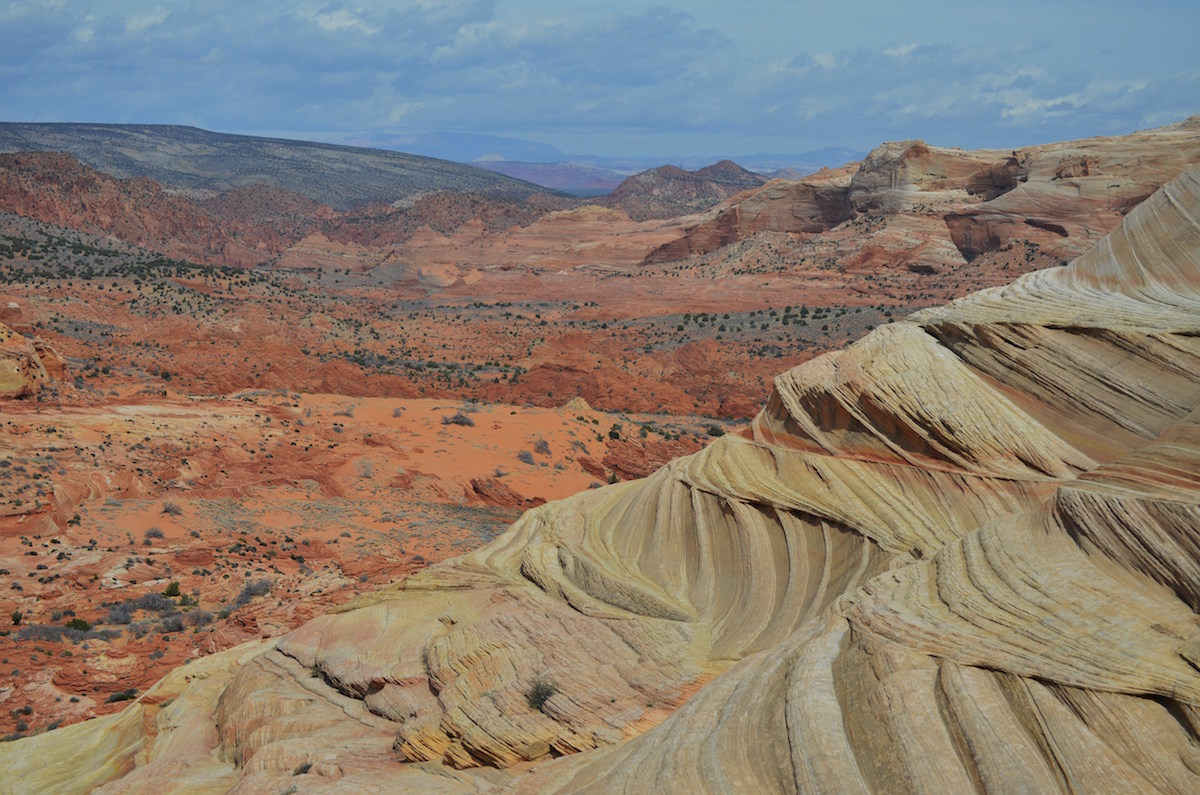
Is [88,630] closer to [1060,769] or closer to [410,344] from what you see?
[1060,769]

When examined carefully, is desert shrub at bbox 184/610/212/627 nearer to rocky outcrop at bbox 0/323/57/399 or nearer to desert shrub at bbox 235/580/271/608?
desert shrub at bbox 235/580/271/608

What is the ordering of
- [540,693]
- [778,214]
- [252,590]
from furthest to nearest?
[778,214] < [252,590] < [540,693]

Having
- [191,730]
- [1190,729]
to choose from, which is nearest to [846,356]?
[1190,729]

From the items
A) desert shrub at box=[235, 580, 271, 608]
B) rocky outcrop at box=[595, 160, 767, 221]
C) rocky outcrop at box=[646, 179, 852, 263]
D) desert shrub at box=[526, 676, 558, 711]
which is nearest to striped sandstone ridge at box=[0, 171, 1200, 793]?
desert shrub at box=[526, 676, 558, 711]

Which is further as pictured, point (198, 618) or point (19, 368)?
point (19, 368)

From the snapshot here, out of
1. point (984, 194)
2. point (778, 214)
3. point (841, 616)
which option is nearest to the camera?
point (841, 616)

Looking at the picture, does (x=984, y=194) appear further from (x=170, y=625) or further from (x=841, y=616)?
(x=841, y=616)

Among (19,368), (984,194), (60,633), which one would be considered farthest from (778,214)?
(60,633)
